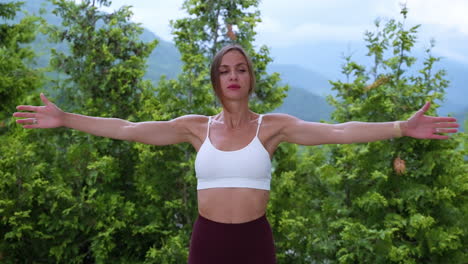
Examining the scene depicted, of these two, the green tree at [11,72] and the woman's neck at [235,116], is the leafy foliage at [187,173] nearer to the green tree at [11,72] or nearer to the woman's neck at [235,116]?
the green tree at [11,72]

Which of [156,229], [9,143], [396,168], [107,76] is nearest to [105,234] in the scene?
[156,229]

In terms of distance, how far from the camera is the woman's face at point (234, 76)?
262cm

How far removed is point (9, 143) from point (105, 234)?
5.74ft

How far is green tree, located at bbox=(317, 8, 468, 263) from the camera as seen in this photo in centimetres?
489

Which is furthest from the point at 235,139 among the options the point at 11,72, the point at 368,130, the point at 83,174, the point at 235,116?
the point at 11,72

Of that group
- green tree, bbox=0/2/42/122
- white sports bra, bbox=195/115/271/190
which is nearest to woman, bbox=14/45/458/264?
white sports bra, bbox=195/115/271/190

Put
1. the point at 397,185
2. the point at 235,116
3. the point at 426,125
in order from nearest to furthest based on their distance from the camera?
the point at 426,125 → the point at 235,116 → the point at 397,185

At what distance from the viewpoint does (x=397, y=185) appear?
16.6 feet

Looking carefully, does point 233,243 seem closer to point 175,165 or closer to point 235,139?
→ point 235,139

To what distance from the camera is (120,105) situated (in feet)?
22.2

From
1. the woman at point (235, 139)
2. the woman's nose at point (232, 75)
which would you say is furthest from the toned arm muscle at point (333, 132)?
the woman's nose at point (232, 75)

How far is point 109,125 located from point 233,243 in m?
0.93

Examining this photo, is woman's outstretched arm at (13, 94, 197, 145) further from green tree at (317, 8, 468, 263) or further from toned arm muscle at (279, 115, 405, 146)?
green tree at (317, 8, 468, 263)

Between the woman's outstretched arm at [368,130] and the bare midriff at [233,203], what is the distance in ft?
1.24
